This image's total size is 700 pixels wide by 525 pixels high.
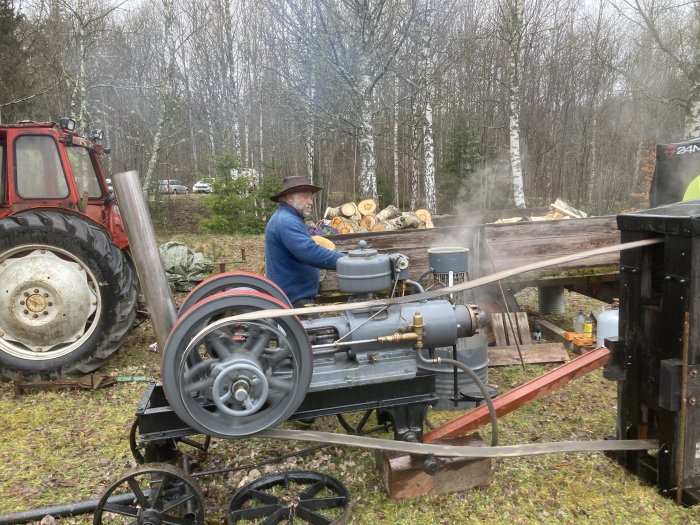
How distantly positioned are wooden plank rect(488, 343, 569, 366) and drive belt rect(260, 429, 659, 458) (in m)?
2.01

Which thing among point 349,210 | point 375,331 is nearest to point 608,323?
point 375,331

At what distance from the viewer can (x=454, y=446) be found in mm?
2768

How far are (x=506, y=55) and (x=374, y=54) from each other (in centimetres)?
1231

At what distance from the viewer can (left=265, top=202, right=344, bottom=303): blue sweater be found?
3.47 meters

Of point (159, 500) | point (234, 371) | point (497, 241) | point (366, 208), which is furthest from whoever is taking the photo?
point (366, 208)

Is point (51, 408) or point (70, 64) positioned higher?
point (70, 64)

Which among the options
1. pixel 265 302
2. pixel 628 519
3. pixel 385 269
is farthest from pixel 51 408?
pixel 628 519

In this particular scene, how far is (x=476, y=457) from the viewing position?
9.20 feet

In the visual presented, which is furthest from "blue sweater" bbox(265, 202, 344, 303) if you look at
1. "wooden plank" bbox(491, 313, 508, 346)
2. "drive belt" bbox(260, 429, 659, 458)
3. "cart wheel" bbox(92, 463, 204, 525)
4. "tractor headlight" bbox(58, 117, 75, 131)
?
"tractor headlight" bbox(58, 117, 75, 131)

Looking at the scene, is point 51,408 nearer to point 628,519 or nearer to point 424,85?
point 628,519

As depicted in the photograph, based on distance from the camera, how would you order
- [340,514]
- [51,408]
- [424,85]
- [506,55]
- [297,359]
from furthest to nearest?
1. [506,55]
2. [424,85]
3. [51,408]
4. [340,514]
5. [297,359]

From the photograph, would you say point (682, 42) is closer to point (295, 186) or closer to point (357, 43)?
point (357, 43)

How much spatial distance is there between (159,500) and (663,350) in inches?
108

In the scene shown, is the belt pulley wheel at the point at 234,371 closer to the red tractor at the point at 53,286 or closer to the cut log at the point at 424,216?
the red tractor at the point at 53,286
